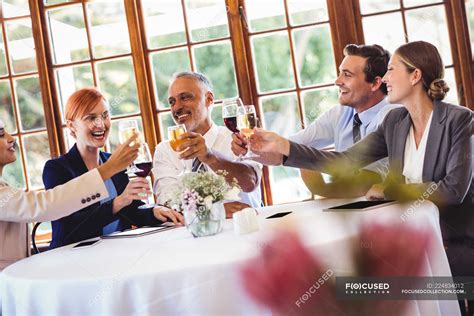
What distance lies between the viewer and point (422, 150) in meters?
2.33

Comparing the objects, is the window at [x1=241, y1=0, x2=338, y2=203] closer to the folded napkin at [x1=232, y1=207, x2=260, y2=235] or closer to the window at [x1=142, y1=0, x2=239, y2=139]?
the window at [x1=142, y1=0, x2=239, y2=139]

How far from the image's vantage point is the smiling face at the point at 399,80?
2.41m

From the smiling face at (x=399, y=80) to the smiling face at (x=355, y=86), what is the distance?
1.78 feet

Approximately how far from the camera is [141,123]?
408 cm

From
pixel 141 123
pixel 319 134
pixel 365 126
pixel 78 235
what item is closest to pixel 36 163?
pixel 141 123

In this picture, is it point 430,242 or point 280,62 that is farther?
point 280,62

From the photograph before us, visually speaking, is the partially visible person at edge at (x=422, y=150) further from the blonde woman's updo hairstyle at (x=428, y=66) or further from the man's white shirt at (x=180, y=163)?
the man's white shirt at (x=180, y=163)

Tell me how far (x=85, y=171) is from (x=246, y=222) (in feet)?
3.65

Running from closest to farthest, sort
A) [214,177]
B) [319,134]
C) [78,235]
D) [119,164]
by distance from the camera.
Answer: [214,177] < [119,164] < [78,235] < [319,134]

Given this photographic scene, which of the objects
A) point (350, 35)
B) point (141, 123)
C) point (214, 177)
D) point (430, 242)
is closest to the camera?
point (430, 242)

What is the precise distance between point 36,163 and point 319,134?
2.03 meters

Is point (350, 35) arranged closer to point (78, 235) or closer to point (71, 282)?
point (78, 235)

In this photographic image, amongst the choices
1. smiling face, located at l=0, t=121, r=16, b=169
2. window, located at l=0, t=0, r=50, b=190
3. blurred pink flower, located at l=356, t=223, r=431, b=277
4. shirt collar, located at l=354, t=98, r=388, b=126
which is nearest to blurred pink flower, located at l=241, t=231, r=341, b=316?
blurred pink flower, located at l=356, t=223, r=431, b=277

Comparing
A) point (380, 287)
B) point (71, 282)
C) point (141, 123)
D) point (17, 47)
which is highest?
point (17, 47)
